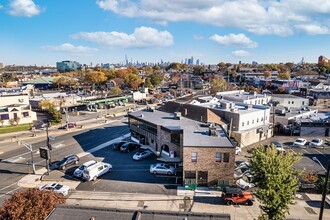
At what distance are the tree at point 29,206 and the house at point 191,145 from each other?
642 inches

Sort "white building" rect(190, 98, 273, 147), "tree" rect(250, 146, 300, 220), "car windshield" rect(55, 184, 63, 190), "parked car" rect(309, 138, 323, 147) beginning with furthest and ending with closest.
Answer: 1. "parked car" rect(309, 138, 323, 147)
2. "white building" rect(190, 98, 273, 147)
3. "car windshield" rect(55, 184, 63, 190)
4. "tree" rect(250, 146, 300, 220)

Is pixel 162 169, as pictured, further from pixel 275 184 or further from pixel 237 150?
pixel 275 184

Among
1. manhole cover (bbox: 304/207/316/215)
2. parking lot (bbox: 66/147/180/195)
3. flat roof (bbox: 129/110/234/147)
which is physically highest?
flat roof (bbox: 129/110/234/147)

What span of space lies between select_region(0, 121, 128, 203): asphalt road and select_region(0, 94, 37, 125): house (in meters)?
17.4

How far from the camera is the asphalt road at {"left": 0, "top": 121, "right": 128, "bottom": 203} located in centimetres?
3325

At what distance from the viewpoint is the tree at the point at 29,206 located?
57.0 ft

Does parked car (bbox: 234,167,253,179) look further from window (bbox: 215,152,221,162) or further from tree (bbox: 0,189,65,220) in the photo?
tree (bbox: 0,189,65,220)

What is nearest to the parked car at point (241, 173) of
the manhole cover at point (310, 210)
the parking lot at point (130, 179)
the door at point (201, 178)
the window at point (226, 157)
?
the window at point (226, 157)

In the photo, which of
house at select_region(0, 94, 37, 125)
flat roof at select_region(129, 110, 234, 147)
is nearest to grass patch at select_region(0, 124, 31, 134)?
house at select_region(0, 94, 37, 125)

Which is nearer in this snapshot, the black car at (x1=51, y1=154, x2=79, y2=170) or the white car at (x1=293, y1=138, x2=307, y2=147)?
the black car at (x1=51, y1=154, x2=79, y2=170)

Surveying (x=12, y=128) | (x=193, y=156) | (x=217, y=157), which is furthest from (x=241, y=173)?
(x=12, y=128)

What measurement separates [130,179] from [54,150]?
19.5 metres

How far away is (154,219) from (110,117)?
59539 millimetres

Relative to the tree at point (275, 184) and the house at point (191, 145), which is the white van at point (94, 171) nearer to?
the house at point (191, 145)
